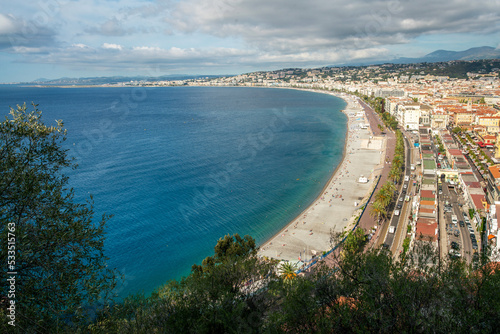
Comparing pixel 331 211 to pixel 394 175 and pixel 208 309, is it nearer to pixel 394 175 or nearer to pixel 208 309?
pixel 394 175

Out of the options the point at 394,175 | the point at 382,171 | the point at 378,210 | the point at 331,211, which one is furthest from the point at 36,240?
the point at 382,171

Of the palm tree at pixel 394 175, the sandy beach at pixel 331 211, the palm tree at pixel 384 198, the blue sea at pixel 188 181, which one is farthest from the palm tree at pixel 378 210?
the palm tree at pixel 394 175

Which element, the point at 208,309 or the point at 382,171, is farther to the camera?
the point at 382,171

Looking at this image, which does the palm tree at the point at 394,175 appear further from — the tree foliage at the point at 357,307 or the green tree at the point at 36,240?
the green tree at the point at 36,240

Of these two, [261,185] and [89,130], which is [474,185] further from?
[89,130]

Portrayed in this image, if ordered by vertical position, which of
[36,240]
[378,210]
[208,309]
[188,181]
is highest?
[36,240]

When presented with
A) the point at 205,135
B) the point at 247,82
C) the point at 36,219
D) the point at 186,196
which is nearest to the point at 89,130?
the point at 205,135
